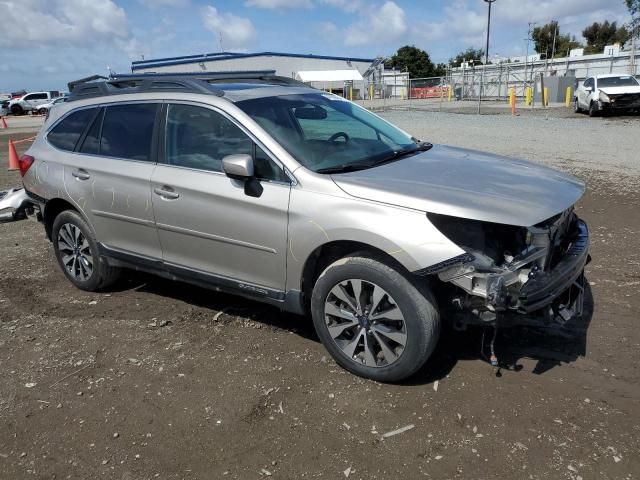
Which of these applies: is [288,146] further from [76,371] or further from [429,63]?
[429,63]

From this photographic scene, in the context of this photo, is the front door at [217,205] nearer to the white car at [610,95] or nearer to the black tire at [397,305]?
the black tire at [397,305]

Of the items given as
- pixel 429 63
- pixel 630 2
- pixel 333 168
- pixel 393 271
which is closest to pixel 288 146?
pixel 333 168

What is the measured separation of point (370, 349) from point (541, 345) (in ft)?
4.28

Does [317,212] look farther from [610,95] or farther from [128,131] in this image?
[610,95]

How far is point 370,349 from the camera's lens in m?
3.43

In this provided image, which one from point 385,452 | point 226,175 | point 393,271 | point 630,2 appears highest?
point 630,2

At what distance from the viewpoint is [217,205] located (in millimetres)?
3830

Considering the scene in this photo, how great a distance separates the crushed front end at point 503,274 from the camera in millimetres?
2982

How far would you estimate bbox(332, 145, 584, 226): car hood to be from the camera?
3.07 m

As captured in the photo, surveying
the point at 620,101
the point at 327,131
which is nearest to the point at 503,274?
the point at 327,131

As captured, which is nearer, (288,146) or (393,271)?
(393,271)

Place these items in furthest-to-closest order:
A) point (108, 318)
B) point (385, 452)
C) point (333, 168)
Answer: point (108, 318) < point (333, 168) < point (385, 452)

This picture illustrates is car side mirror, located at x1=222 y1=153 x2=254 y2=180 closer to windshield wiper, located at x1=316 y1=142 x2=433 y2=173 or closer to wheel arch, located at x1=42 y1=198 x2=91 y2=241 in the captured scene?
windshield wiper, located at x1=316 y1=142 x2=433 y2=173

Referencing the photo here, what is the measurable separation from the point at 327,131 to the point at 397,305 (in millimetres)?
1640
